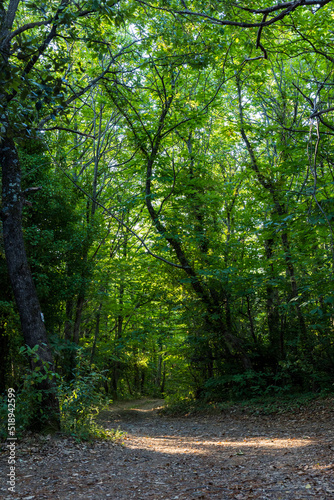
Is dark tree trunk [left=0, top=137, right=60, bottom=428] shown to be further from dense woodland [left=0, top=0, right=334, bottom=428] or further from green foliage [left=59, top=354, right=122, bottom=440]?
green foliage [left=59, top=354, right=122, bottom=440]

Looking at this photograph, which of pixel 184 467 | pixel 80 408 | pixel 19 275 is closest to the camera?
pixel 184 467

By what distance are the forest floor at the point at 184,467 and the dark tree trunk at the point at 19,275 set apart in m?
0.72

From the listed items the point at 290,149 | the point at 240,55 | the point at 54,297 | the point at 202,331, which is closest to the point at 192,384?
the point at 202,331

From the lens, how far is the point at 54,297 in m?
8.73

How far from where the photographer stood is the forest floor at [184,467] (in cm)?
350

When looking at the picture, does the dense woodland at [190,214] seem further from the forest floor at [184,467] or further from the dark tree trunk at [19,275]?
the forest floor at [184,467]

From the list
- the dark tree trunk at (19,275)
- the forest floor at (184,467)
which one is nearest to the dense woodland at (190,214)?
the dark tree trunk at (19,275)

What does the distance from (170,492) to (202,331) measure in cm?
731

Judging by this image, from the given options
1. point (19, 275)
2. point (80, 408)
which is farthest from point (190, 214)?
point (80, 408)

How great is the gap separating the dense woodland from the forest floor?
1030 mm

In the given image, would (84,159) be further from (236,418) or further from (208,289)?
(236,418)

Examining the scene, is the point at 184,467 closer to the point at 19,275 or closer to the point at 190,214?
the point at 19,275

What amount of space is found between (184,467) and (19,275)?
3.61m

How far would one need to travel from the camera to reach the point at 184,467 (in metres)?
4.64
